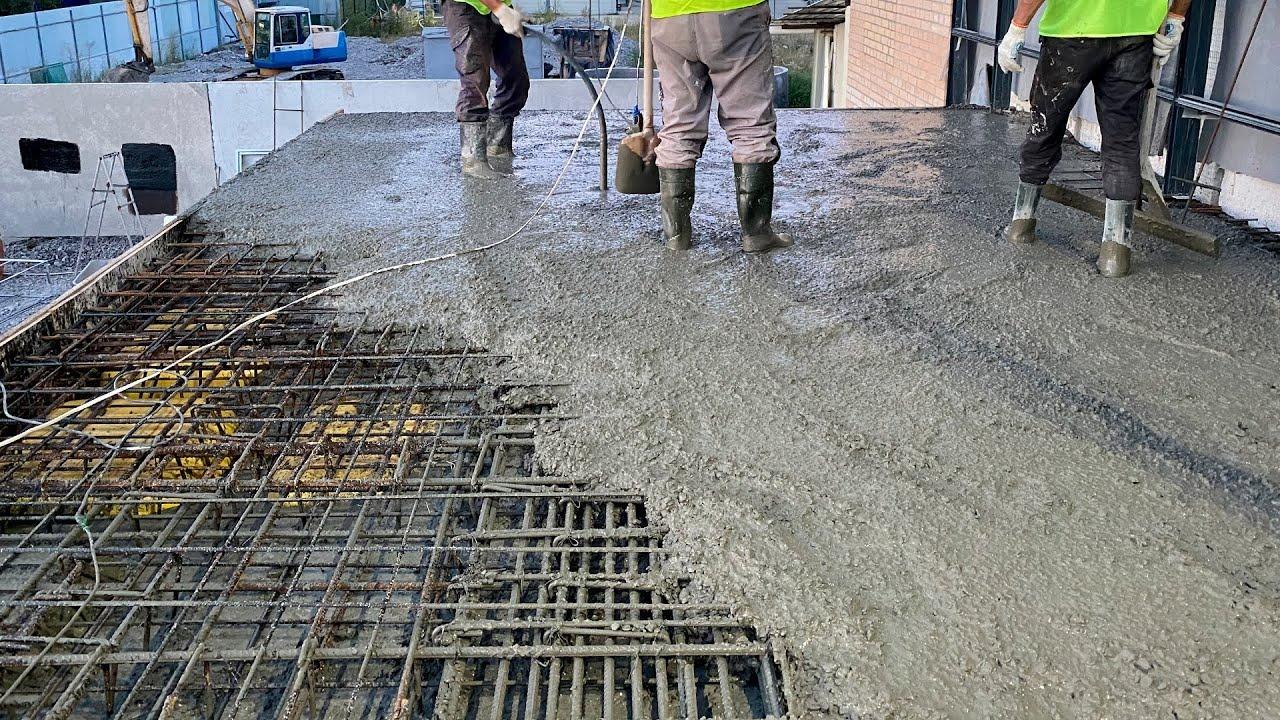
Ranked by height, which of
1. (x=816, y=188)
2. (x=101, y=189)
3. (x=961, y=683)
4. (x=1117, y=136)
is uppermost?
(x=1117, y=136)

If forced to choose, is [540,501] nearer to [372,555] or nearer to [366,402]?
[372,555]

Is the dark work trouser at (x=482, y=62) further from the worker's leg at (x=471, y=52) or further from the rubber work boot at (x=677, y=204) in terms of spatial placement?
the rubber work boot at (x=677, y=204)

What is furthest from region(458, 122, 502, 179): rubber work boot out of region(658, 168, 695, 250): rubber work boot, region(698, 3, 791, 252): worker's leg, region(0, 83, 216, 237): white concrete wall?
region(0, 83, 216, 237): white concrete wall

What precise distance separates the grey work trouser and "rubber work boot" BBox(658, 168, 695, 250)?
1.7 inches

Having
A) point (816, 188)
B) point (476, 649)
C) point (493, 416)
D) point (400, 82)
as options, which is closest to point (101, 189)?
point (400, 82)

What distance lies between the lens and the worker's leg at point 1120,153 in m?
3.97

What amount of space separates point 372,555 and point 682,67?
2.60m

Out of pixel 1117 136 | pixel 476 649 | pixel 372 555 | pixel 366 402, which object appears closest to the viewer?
pixel 476 649

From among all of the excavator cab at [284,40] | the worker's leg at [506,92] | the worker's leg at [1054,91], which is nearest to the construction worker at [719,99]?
the worker's leg at [1054,91]

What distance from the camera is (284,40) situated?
2573 cm

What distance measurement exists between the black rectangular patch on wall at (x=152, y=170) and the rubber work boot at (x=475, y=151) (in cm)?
1121

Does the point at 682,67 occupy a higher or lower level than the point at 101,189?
higher

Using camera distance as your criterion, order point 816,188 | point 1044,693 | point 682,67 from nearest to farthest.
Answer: point 1044,693, point 682,67, point 816,188

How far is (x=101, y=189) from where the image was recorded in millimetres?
15641
